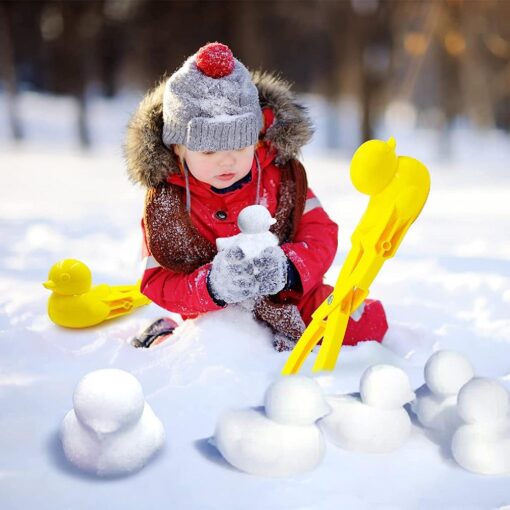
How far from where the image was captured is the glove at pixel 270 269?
1.64m

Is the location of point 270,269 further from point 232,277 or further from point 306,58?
point 306,58

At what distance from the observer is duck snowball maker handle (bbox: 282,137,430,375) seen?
1.51 meters

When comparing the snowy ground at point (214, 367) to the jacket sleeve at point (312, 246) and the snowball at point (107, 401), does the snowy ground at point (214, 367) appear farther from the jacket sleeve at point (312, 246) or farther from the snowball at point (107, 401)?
the jacket sleeve at point (312, 246)

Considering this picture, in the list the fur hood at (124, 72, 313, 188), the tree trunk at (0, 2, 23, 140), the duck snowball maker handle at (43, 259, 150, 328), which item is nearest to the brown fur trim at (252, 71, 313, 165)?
the fur hood at (124, 72, 313, 188)

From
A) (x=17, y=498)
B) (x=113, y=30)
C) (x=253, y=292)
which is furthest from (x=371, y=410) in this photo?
(x=113, y=30)

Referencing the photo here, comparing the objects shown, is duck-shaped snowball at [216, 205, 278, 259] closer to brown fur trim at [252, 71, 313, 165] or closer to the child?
the child

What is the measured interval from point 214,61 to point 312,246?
1.83ft

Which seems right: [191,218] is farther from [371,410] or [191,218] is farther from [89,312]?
[371,410]

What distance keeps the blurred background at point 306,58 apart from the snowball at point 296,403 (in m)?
1.26

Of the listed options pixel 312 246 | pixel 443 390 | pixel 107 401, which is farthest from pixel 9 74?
pixel 443 390

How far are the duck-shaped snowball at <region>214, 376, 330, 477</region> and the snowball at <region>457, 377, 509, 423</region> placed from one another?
0.84ft

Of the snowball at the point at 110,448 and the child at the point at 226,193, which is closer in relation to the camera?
the snowball at the point at 110,448

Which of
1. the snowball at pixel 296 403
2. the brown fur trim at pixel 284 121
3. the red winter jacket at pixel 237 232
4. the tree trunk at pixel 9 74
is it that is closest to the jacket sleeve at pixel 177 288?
the red winter jacket at pixel 237 232

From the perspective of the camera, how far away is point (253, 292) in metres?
1.68
